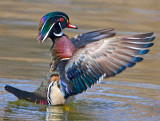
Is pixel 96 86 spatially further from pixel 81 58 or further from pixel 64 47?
pixel 81 58

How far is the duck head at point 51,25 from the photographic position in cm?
698

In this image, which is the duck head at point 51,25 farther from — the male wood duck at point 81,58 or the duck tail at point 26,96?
the duck tail at point 26,96

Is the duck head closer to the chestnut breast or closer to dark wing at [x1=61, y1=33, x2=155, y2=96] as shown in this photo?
the chestnut breast

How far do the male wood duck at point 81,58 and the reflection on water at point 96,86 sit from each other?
246mm

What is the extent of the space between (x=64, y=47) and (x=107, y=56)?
666mm

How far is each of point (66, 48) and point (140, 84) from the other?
200 cm

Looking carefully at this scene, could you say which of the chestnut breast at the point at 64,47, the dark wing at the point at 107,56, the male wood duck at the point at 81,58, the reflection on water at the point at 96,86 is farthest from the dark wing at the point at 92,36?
the reflection on water at the point at 96,86

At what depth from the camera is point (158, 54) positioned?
10.6 meters

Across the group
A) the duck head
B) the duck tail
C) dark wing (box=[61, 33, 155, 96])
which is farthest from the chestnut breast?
the duck tail

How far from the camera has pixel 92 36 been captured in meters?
7.19

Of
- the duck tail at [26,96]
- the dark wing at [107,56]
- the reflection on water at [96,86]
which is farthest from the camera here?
the duck tail at [26,96]

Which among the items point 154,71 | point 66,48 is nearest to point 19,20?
point 154,71

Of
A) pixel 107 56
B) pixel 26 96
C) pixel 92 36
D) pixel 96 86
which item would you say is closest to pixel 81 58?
pixel 107 56

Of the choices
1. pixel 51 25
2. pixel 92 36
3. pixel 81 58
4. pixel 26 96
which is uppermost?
pixel 51 25
